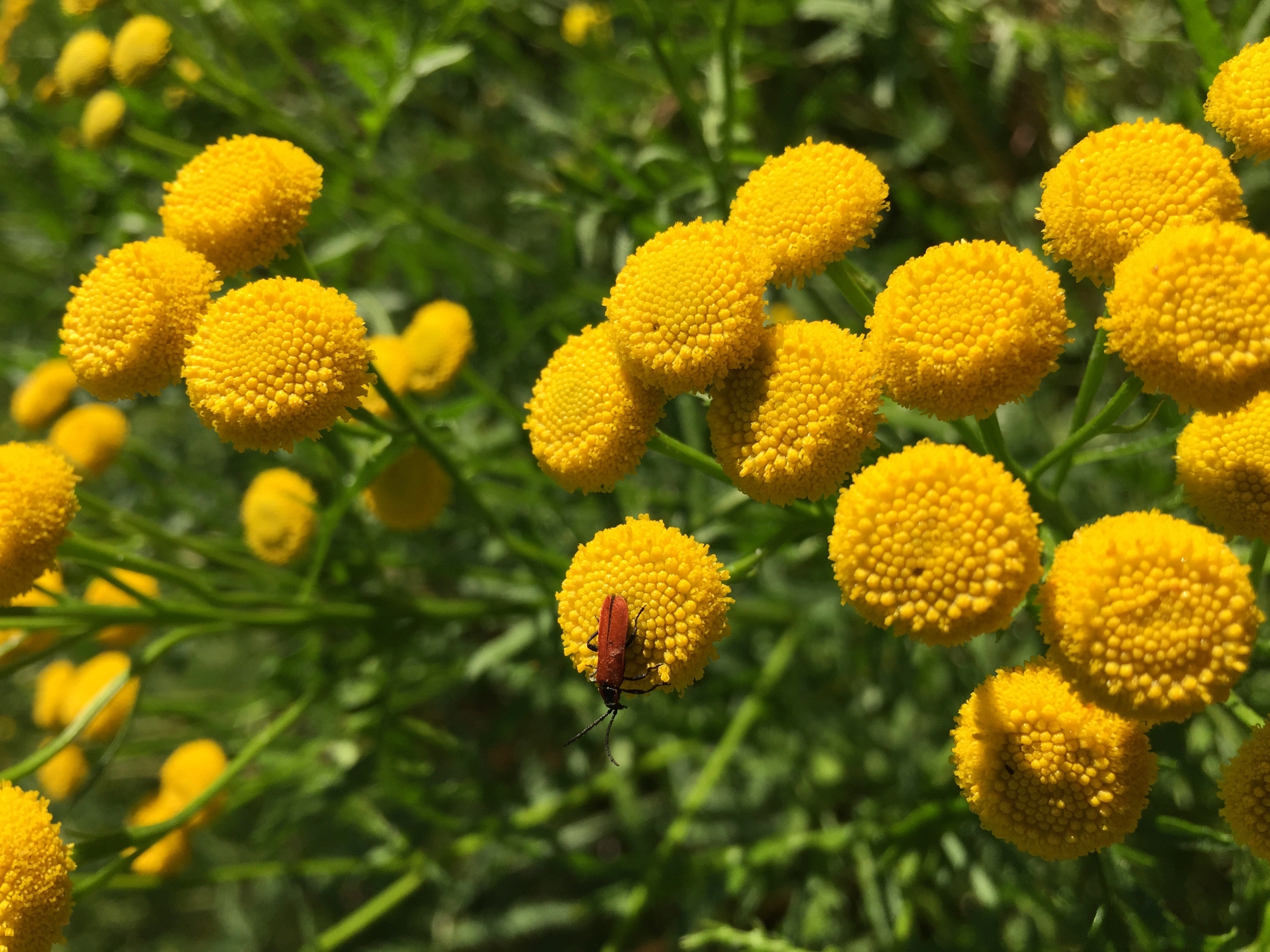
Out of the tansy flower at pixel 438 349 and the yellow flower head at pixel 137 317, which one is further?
the tansy flower at pixel 438 349

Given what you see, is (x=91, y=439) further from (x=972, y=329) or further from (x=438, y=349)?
(x=972, y=329)

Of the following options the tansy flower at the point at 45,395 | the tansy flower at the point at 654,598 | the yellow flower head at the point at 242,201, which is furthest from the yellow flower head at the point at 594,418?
the tansy flower at the point at 45,395

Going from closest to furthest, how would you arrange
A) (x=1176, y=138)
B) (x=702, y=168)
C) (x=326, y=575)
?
1. (x=1176, y=138)
2. (x=702, y=168)
3. (x=326, y=575)

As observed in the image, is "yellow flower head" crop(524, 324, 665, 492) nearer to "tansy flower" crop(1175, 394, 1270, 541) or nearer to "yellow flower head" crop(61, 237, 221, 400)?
"yellow flower head" crop(61, 237, 221, 400)

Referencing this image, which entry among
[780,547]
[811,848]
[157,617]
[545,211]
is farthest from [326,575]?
[545,211]

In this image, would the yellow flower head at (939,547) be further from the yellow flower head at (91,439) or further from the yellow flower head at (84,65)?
the yellow flower head at (84,65)

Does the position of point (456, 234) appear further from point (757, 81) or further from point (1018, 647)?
point (1018, 647)

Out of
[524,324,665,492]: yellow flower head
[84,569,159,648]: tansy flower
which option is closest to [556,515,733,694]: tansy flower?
[524,324,665,492]: yellow flower head
